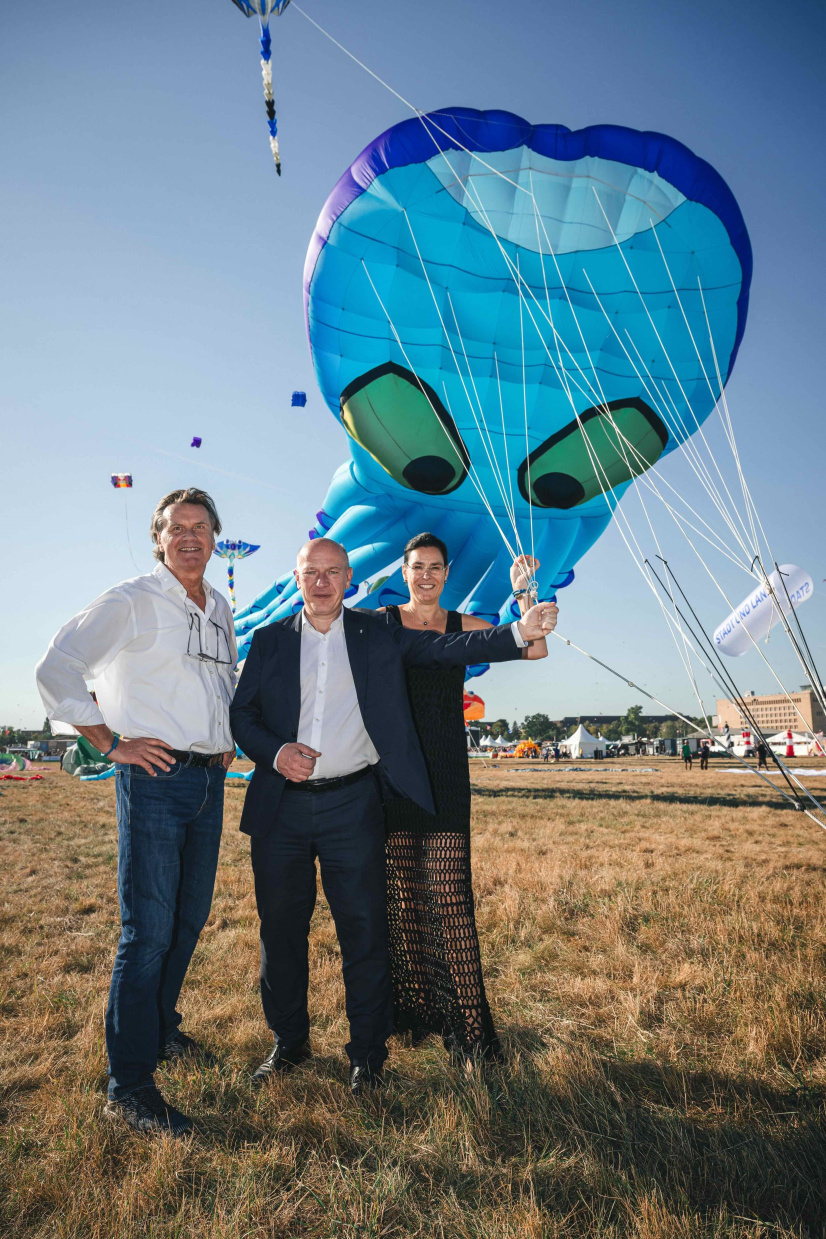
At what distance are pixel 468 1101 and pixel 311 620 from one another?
5.32 ft

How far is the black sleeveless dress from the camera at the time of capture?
2.38m

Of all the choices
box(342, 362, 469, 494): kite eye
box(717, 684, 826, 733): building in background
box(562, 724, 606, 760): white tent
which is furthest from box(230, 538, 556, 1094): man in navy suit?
box(717, 684, 826, 733): building in background

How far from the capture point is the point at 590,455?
6781mm

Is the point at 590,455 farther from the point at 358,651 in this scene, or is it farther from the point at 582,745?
the point at 582,745

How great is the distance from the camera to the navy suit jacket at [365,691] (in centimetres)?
225

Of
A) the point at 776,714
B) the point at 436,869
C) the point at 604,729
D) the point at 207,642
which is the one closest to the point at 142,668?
the point at 207,642

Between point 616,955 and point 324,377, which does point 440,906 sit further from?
point 324,377

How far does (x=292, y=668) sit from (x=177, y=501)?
760 mm

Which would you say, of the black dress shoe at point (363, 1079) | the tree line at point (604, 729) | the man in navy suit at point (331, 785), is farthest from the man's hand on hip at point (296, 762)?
the tree line at point (604, 729)

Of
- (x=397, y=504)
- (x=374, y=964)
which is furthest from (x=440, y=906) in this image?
(x=397, y=504)

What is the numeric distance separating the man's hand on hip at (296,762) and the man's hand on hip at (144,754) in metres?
0.37

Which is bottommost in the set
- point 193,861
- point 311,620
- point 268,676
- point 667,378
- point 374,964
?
point 374,964

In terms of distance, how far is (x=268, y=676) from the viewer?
237 centimetres

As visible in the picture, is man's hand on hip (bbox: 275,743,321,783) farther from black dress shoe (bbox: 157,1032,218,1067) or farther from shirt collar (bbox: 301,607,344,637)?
black dress shoe (bbox: 157,1032,218,1067)
